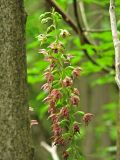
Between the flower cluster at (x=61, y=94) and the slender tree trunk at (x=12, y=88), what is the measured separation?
0.13m

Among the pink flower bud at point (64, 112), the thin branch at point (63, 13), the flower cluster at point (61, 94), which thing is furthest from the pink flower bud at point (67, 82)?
the thin branch at point (63, 13)

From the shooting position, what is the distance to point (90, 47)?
14.0 feet

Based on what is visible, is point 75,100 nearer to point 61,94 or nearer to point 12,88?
point 61,94

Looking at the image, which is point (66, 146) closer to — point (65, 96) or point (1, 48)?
point (65, 96)

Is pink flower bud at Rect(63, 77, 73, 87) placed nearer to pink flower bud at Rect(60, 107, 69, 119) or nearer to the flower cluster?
the flower cluster

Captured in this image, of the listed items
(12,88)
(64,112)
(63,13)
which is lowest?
(64,112)

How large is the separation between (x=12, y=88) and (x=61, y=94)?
0.22 meters

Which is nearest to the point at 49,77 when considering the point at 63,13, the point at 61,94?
the point at 61,94

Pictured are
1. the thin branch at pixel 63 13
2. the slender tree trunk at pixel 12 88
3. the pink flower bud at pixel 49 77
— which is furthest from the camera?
the thin branch at pixel 63 13

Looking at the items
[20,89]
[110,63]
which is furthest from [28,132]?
[110,63]

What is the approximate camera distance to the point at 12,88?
1.95m

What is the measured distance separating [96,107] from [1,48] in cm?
833

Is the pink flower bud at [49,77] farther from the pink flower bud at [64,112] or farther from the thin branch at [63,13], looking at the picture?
the thin branch at [63,13]

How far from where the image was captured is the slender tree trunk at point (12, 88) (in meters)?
1.94
